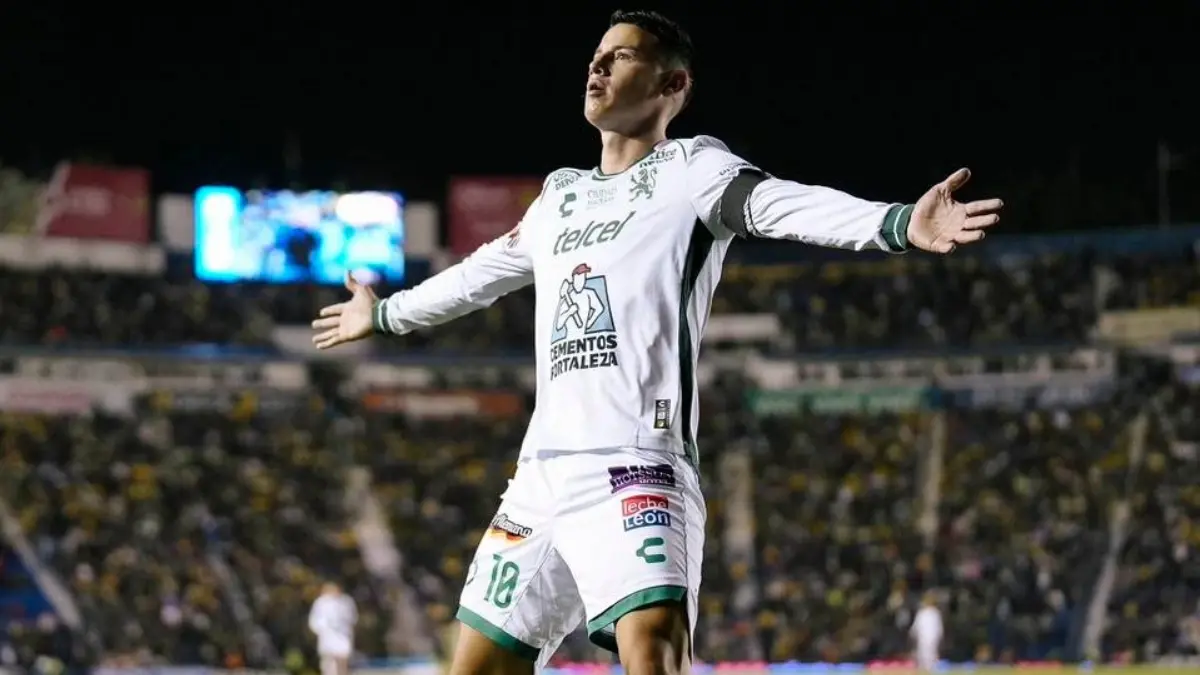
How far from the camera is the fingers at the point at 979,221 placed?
4059mm

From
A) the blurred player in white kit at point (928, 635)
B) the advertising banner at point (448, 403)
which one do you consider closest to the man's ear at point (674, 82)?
the blurred player in white kit at point (928, 635)

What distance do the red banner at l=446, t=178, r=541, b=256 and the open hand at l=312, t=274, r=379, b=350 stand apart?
3590cm

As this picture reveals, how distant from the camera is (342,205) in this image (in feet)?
137

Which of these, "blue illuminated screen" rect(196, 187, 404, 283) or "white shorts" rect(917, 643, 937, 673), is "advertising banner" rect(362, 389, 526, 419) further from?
"white shorts" rect(917, 643, 937, 673)

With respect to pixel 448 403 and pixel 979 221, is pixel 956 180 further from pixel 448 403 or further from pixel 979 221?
pixel 448 403

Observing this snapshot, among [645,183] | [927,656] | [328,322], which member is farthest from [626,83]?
[927,656]

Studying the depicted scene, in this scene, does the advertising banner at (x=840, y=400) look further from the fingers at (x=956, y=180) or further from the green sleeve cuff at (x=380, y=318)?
the fingers at (x=956, y=180)

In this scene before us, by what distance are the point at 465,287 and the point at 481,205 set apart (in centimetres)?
3675

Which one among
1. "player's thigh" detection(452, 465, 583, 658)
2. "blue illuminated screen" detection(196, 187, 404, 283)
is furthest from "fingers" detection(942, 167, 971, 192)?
"blue illuminated screen" detection(196, 187, 404, 283)

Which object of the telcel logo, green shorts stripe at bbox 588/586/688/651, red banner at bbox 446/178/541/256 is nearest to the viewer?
green shorts stripe at bbox 588/586/688/651

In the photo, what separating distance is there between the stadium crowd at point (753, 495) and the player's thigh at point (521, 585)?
1909 centimetres

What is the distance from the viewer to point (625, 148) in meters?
5.16

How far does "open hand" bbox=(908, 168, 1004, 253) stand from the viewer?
408cm

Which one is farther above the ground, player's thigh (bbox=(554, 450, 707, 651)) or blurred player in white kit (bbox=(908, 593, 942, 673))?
player's thigh (bbox=(554, 450, 707, 651))
